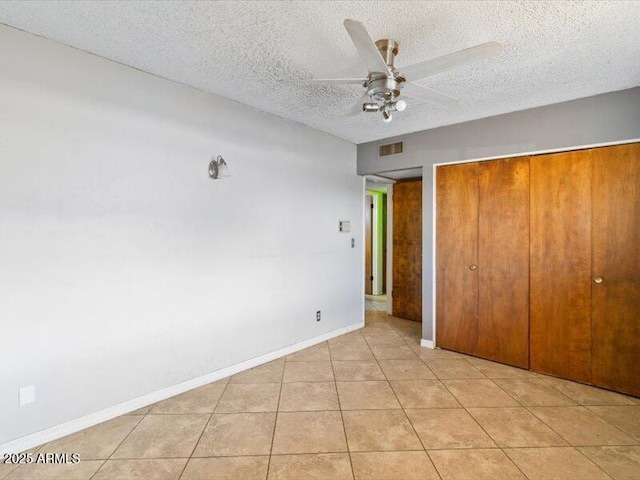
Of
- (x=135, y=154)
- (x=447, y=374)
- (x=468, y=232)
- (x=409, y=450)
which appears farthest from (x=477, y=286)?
(x=135, y=154)

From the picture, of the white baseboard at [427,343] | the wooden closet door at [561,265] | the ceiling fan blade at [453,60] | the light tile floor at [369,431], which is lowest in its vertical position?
the light tile floor at [369,431]

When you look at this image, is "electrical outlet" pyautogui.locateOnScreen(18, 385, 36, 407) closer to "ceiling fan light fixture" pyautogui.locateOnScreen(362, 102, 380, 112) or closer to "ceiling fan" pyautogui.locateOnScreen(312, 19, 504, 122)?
"ceiling fan" pyautogui.locateOnScreen(312, 19, 504, 122)

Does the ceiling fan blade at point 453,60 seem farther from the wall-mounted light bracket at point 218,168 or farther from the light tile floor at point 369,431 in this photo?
the light tile floor at point 369,431

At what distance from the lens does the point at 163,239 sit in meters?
2.61

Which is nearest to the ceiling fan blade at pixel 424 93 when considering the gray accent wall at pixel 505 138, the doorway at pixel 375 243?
the gray accent wall at pixel 505 138

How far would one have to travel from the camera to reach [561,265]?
3.00 m

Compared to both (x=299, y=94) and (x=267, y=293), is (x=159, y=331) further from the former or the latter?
(x=299, y=94)

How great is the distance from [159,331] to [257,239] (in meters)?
1.19

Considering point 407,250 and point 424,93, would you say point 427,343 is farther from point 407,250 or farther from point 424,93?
point 424,93

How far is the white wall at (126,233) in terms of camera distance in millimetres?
Answer: 2008

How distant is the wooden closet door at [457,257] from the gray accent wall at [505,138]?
10cm

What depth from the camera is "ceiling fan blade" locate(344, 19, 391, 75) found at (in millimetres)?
1428

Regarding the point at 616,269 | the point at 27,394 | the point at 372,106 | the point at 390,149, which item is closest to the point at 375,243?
the point at 390,149

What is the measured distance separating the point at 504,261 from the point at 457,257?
46 cm
